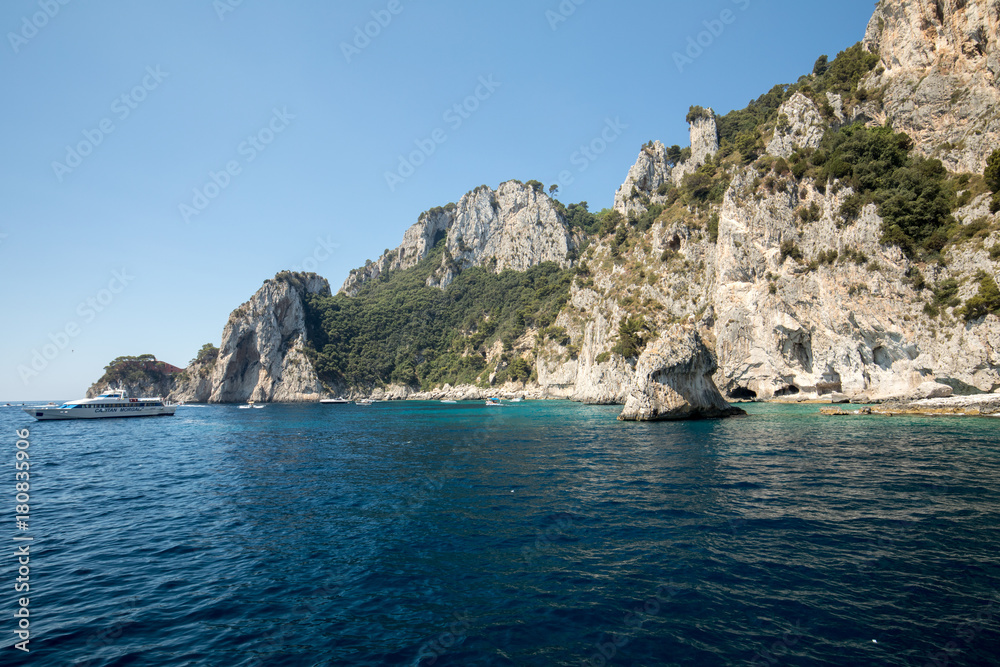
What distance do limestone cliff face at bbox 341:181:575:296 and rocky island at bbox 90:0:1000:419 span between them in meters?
37.2

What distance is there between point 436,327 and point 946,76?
13757 cm

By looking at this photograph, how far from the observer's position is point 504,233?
174 meters

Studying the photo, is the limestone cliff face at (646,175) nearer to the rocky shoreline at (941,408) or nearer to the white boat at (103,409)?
the rocky shoreline at (941,408)

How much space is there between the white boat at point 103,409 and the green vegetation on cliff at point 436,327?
2622 inches

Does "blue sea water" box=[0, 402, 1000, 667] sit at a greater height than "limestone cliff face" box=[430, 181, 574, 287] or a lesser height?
lesser

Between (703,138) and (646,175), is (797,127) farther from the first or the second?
(646,175)

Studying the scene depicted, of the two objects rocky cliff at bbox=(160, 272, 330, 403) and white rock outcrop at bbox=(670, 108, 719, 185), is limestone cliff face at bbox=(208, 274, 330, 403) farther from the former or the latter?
white rock outcrop at bbox=(670, 108, 719, 185)

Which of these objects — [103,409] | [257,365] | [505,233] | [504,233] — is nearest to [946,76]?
[103,409]

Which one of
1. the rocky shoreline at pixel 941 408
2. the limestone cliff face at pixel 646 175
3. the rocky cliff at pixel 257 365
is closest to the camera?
the rocky shoreline at pixel 941 408

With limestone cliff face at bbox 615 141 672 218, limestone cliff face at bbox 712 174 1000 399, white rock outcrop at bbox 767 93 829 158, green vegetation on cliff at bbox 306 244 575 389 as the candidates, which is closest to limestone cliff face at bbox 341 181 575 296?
green vegetation on cliff at bbox 306 244 575 389

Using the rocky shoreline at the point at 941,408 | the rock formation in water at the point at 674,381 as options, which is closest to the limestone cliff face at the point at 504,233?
the rock formation in water at the point at 674,381

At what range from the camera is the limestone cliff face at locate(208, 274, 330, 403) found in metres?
124

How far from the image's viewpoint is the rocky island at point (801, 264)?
4059 cm

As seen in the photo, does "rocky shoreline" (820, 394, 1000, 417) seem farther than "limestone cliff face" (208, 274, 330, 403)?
No
